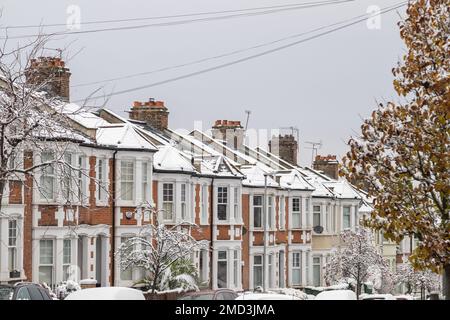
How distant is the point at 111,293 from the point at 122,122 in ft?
85.9

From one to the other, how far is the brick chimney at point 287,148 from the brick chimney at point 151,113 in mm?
14222

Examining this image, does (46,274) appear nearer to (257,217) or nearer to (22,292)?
(22,292)

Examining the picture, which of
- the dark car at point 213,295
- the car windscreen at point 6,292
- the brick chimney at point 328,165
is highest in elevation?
the brick chimney at point 328,165

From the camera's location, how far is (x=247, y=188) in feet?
157

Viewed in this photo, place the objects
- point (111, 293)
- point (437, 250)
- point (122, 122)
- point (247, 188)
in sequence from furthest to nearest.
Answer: point (247, 188) → point (122, 122) → point (437, 250) → point (111, 293)

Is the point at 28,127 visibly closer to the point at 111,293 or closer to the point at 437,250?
the point at 111,293

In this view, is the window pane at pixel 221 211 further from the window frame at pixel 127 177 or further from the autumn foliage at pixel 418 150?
the autumn foliage at pixel 418 150

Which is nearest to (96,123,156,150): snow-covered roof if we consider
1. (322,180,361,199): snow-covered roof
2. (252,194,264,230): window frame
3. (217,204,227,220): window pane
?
(217,204,227,220): window pane

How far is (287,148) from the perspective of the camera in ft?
199

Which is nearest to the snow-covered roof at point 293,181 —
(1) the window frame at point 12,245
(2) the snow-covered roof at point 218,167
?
(2) the snow-covered roof at point 218,167

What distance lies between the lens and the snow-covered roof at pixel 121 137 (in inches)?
1475

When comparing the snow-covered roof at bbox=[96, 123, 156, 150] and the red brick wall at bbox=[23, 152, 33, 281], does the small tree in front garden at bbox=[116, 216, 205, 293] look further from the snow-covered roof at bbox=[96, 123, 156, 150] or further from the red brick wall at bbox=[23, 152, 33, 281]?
the red brick wall at bbox=[23, 152, 33, 281]

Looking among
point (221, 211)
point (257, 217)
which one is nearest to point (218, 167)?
point (221, 211)
